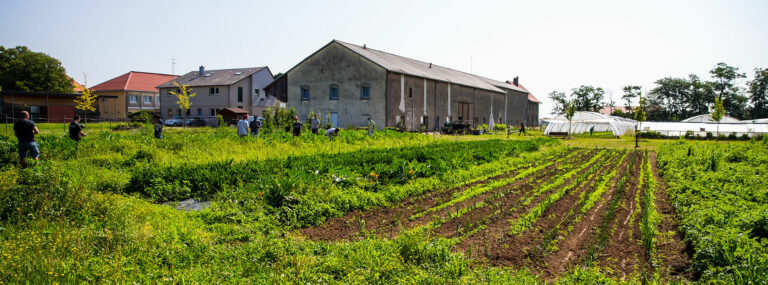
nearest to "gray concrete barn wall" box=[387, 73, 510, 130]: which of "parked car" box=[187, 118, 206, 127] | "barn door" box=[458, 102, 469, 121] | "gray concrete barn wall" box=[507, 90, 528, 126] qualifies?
"barn door" box=[458, 102, 469, 121]

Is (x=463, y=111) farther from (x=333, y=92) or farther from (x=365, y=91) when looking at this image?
(x=333, y=92)

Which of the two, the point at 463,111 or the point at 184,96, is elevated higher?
the point at 184,96

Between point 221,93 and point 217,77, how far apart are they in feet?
12.7

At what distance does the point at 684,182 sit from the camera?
8.84 metres

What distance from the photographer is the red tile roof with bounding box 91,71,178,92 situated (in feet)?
171

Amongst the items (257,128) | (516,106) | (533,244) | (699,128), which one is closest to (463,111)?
(516,106)

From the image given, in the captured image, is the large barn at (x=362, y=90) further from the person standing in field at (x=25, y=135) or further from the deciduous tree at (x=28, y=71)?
the deciduous tree at (x=28, y=71)

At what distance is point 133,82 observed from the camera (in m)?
53.5

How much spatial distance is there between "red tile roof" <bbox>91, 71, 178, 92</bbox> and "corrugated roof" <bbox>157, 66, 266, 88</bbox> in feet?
16.0

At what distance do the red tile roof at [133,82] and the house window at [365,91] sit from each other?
34.2m

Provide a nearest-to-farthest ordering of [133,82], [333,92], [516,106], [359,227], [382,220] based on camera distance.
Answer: [359,227] → [382,220] → [333,92] → [133,82] → [516,106]

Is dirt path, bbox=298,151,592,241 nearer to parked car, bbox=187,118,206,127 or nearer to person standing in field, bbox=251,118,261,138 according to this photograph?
person standing in field, bbox=251,118,261,138

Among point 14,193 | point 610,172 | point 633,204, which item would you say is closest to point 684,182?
point 633,204

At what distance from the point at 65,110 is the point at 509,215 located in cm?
4425
